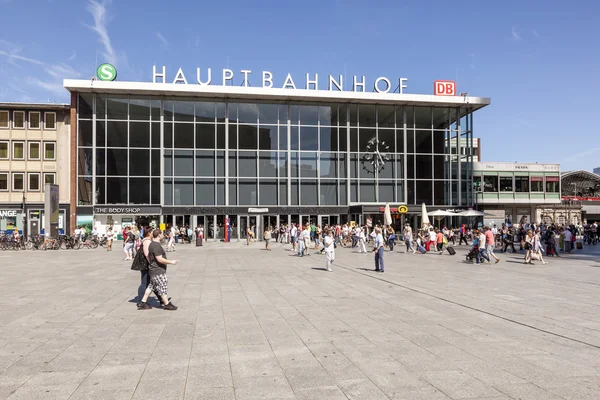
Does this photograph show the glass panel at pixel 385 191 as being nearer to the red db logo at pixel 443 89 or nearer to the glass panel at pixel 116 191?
the red db logo at pixel 443 89

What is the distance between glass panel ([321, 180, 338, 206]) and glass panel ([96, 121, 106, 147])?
20.9 m

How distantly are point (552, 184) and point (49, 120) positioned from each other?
54800 mm

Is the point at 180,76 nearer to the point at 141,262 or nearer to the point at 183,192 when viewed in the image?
the point at 183,192

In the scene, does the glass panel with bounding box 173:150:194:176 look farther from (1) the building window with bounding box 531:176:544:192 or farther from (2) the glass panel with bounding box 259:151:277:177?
(1) the building window with bounding box 531:176:544:192

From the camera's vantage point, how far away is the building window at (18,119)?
44.5 meters

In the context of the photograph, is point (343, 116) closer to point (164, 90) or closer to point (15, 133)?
point (164, 90)

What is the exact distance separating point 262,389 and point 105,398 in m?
1.69

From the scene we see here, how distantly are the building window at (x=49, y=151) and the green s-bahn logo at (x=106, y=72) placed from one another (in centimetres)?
781

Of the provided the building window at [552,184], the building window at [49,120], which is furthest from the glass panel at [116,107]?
the building window at [552,184]

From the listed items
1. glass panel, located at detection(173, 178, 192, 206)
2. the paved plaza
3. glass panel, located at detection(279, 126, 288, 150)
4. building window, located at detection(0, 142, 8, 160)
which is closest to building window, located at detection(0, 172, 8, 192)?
building window, located at detection(0, 142, 8, 160)

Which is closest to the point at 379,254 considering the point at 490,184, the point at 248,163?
the point at 248,163

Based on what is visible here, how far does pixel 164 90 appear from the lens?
4350 cm

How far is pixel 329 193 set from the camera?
156ft

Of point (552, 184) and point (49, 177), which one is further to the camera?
point (552, 184)
